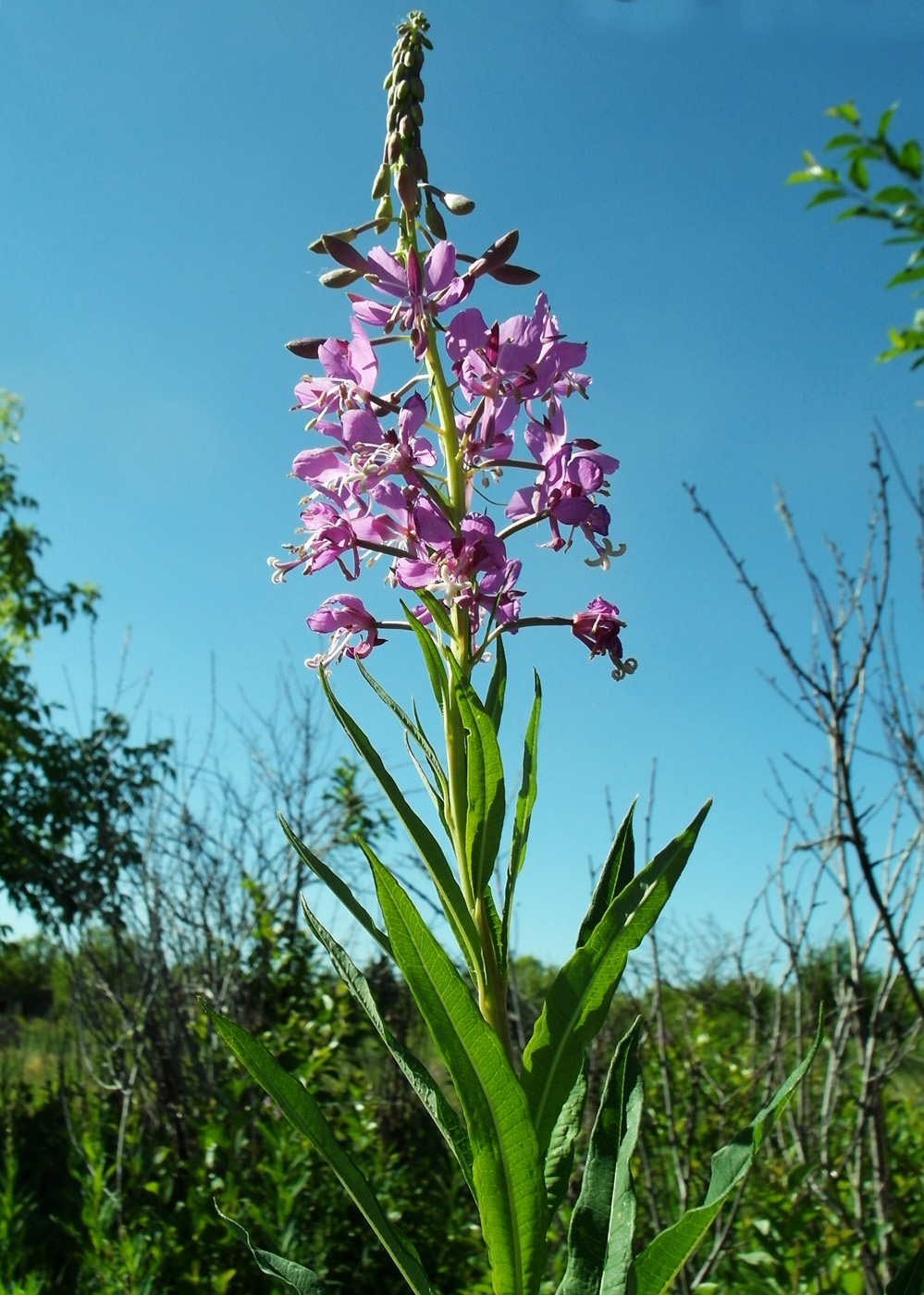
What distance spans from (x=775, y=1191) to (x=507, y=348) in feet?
10.1

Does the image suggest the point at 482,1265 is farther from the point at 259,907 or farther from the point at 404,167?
the point at 404,167

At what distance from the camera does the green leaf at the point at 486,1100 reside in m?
1.09

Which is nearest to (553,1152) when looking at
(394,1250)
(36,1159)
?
(394,1250)

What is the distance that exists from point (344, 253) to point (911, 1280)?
166 cm

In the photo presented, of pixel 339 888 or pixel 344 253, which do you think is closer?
pixel 339 888

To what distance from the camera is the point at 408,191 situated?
153cm

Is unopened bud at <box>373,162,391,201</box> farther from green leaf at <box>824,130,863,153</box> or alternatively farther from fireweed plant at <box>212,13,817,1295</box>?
green leaf at <box>824,130,863,153</box>

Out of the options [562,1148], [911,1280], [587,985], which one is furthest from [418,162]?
[911,1280]

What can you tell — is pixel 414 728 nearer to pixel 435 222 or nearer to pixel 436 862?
pixel 436 862

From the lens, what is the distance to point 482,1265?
312cm

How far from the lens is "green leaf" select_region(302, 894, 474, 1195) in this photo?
122cm

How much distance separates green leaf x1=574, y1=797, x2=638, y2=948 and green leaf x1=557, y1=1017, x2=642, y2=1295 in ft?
0.54

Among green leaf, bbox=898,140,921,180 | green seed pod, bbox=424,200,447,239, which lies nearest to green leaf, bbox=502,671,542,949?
green seed pod, bbox=424,200,447,239

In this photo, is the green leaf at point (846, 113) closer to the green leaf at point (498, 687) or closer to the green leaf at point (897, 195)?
the green leaf at point (897, 195)
